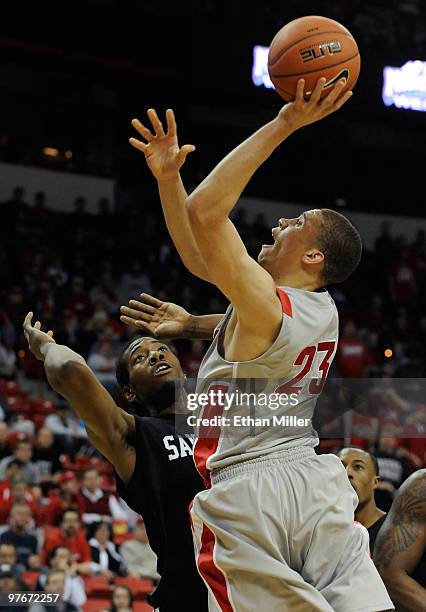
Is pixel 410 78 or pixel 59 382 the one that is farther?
pixel 410 78

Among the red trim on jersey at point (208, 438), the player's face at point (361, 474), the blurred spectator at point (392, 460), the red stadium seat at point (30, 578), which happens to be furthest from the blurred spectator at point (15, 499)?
the red trim on jersey at point (208, 438)

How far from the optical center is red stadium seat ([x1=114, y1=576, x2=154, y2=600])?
7420 mm

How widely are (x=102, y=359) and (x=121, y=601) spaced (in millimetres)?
4115

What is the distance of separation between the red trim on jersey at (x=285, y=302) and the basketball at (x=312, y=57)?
591mm

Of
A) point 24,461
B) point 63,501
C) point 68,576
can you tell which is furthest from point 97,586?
point 24,461

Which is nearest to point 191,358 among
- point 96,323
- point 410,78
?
point 96,323

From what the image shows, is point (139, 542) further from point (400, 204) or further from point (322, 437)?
point (400, 204)

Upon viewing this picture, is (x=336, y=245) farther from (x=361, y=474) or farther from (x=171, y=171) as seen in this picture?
(x=361, y=474)

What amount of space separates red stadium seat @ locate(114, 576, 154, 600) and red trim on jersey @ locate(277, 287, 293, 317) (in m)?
4.99

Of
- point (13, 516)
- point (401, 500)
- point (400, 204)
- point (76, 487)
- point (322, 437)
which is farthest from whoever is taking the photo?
point (400, 204)

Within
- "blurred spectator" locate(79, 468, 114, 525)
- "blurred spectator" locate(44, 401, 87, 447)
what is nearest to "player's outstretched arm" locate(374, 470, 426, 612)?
"blurred spectator" locate(79, 468, 114, 525)

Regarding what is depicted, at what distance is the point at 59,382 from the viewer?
327cm

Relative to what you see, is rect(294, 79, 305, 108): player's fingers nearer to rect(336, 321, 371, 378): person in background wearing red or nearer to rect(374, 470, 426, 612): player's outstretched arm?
rect(374, 470, 426, 612): player's outstretched arm

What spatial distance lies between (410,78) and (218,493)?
13271 mm
